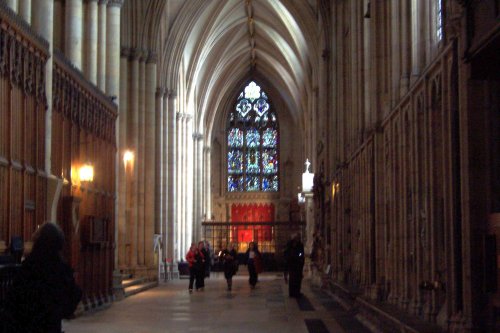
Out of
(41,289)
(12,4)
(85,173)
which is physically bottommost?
(41,289)

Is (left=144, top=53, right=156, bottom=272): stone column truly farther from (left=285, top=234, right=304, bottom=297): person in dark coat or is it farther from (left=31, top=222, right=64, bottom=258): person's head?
(left=31, top=222, right=64, bottom=258): person's head

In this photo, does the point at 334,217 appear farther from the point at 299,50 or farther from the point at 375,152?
the point at 299,50

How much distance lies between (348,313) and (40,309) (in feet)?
39.2

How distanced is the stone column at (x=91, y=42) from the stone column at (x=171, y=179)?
55.4ft

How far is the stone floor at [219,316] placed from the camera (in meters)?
14.0

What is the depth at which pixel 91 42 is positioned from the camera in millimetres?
20766

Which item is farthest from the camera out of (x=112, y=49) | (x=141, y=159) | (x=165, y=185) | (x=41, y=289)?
(x=165, y=185)

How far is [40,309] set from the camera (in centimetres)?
586

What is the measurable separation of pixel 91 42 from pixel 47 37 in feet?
19.1

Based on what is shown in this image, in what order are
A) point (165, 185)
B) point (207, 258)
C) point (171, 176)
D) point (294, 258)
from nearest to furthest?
point (294, 258)
point (207, 258)
point (165, 185)
point (171, 176)

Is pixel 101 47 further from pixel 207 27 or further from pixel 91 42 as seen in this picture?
pixel 207 27

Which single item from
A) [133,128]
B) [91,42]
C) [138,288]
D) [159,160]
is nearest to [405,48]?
[91,42]

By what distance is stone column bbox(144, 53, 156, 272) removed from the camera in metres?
32.0

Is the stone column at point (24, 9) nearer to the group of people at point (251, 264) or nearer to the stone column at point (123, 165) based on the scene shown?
the group of people at point (251, 264)
